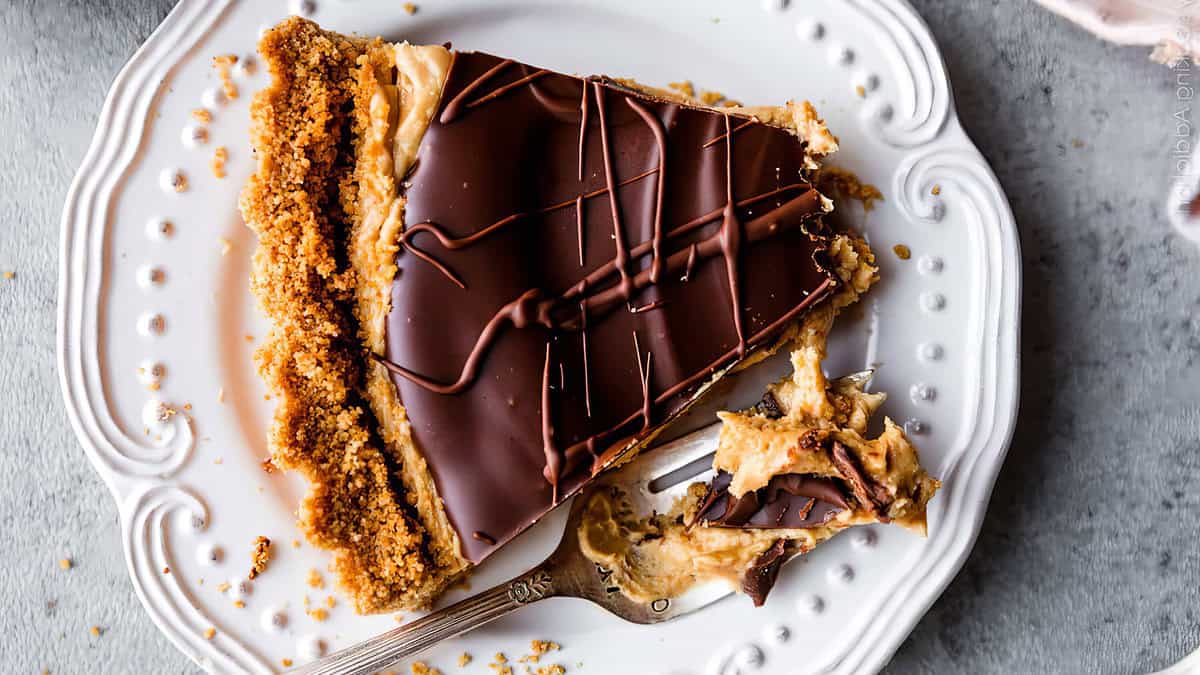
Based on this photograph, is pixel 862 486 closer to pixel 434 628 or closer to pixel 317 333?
pixel 434 628

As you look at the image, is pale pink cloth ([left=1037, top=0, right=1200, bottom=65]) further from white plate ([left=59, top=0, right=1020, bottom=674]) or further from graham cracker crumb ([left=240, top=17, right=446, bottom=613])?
graham cracker crumb ([left=240, top=17, right=446, bottom=613])

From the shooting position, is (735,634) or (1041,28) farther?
(1041,28)

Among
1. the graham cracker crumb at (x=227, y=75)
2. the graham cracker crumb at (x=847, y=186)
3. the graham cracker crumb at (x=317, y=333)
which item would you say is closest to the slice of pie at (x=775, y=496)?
the graham cracker crumb at (x=847, y=186)

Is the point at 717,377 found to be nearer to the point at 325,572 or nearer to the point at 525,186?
the point at 525,186

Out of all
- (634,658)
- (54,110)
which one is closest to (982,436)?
(634,658)

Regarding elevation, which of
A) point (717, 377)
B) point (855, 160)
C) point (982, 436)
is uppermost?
point (855, 160)

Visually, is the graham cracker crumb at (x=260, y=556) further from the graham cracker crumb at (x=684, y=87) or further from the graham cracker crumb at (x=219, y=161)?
the graham cracker crumb at (x=684, y=87)
